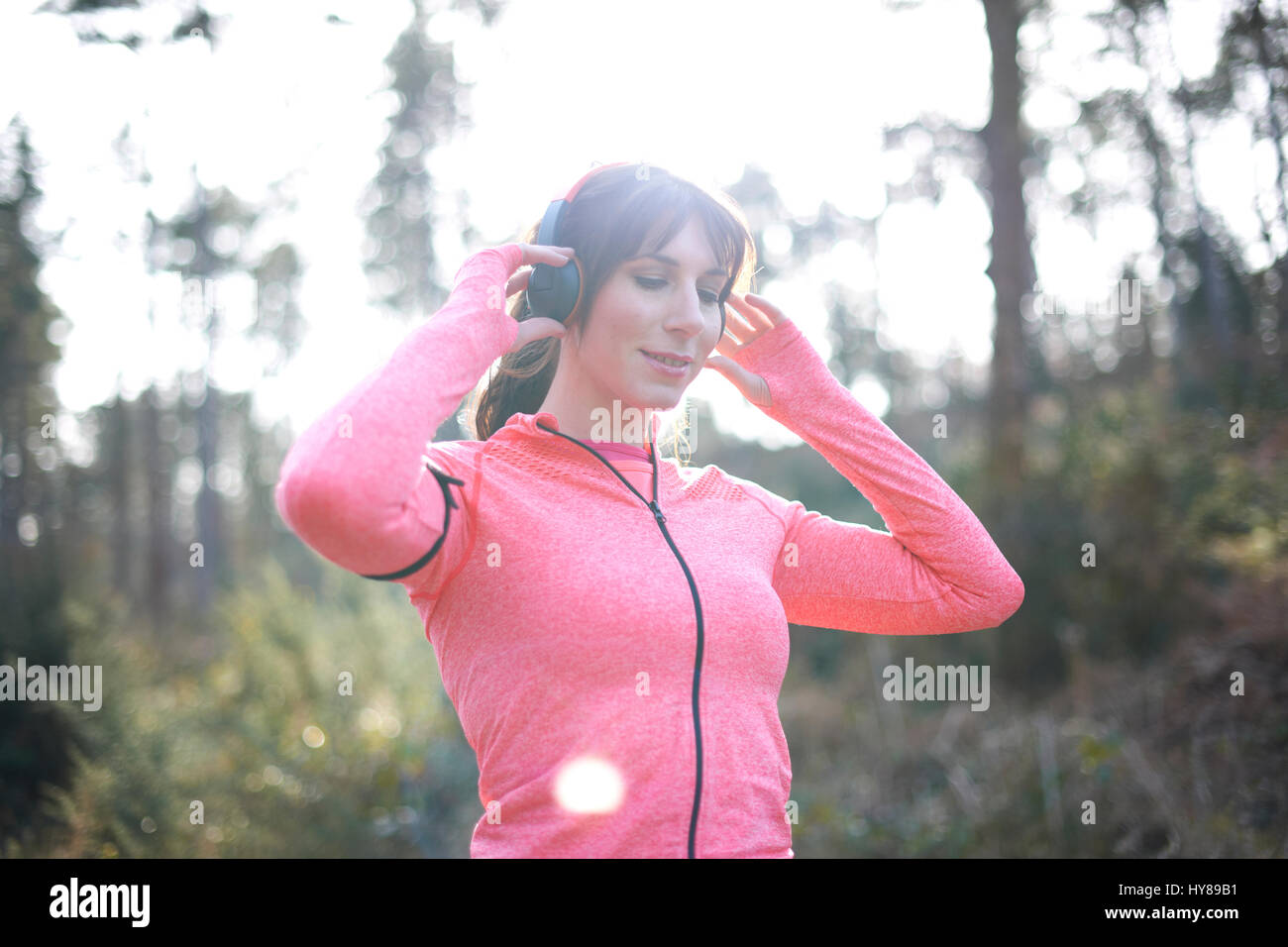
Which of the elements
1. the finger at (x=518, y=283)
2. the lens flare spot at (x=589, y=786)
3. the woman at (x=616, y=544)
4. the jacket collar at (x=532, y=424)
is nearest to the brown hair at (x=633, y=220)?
the woman at (x=616, y=544)

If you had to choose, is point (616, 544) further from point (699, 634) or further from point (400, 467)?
point (400, 467)

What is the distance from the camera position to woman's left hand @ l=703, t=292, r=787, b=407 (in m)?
2.10

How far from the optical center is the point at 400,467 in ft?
4.73

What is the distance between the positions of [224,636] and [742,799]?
10738mm

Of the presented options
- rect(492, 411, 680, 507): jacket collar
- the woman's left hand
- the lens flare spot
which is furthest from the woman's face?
the lens flare spot

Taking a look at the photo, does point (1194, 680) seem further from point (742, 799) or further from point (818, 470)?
point (818, 470)

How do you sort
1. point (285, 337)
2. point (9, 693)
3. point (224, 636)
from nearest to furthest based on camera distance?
point (9, 693), point (224, 636), point (285, 337)

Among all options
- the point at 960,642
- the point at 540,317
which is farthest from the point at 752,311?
the point at 960,642

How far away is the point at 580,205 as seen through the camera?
6.23ft

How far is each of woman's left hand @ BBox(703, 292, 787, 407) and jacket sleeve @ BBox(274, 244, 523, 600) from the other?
601mm

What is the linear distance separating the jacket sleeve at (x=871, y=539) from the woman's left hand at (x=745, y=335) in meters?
0.02

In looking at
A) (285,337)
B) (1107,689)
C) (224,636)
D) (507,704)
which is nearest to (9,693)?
(507,704)

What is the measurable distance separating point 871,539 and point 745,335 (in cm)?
54

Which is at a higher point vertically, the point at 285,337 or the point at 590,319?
the point at 285,337
